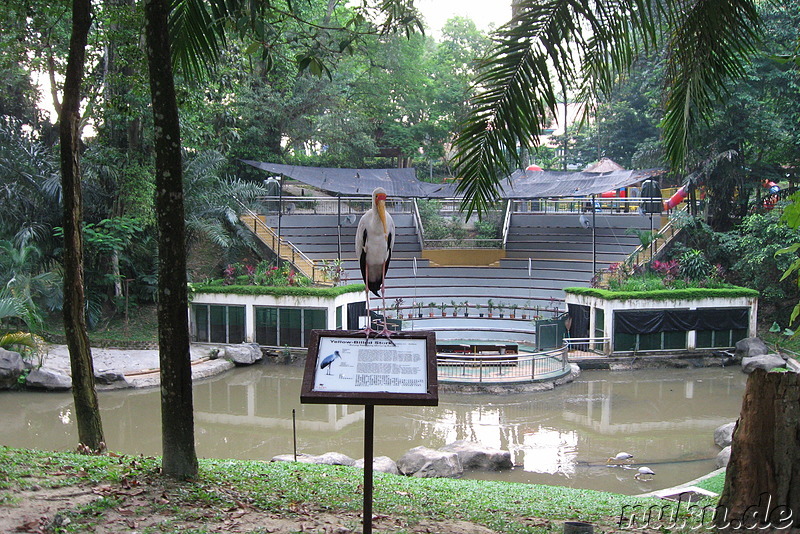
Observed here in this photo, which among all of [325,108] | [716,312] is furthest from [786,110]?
[325,108]

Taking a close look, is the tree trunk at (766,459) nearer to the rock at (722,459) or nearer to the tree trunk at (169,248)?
the tree trunk at (169,248)

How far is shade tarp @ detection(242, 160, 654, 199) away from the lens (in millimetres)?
20562

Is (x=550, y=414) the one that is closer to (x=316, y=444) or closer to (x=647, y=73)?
(x=316, y=444)

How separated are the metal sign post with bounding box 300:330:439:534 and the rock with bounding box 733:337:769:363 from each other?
16165 millimetres

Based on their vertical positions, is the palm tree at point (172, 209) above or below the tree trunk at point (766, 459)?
above

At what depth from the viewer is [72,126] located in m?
6.29

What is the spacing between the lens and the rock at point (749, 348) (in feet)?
57.3

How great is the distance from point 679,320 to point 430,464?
11011 mm

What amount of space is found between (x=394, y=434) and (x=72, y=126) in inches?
295

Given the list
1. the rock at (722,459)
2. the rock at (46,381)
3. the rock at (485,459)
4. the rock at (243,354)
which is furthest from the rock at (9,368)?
the rock at (722,459)

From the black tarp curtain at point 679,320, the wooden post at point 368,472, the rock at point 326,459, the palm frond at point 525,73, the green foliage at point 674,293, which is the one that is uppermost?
the palm frond at point 525,73

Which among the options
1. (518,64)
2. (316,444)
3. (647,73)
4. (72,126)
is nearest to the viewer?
(518,64)

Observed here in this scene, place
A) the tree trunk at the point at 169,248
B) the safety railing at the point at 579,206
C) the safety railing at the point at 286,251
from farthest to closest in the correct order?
the safety railing at the point at 579,206
the safety railing at the point at 286,251
the tree trunk at the point at 169,248

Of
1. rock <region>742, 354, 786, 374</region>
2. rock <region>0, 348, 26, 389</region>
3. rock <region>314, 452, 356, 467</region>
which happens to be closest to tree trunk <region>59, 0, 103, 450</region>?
rock <region>314, 452, 356, 467</region>
